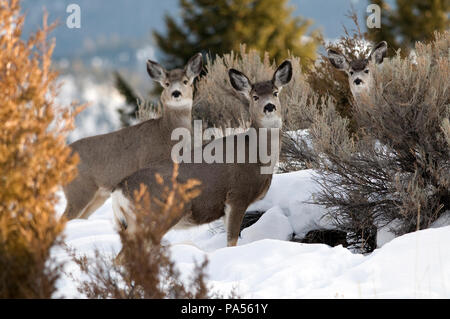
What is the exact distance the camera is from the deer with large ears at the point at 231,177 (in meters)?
5.88

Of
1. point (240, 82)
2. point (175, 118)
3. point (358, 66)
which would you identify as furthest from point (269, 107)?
point (358, 66)

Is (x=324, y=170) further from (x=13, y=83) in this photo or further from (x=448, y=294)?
(x=13, y=83)

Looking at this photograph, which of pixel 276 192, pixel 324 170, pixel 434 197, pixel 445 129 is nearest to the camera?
pixel 445 129

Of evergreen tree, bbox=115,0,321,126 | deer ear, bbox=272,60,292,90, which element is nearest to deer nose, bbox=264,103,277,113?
deer ear, bbox=272,60,292,90

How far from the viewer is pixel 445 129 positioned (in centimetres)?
601

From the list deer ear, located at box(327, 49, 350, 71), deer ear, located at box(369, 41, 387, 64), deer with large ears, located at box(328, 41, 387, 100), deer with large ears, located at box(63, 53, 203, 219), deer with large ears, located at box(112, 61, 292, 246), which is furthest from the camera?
deer ear, located at box(327, 49, 350, 71)

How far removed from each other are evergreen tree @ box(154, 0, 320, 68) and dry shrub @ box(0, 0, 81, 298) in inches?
791

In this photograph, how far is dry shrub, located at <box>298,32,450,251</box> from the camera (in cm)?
637

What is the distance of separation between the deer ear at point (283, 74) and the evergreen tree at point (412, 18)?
18.3 metres

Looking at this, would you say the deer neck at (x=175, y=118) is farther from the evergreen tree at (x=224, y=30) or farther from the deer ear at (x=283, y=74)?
the evergreen tree at (x=224, y=30)

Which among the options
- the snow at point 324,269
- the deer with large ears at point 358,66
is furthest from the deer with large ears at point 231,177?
the deer with large ears at point 358,66

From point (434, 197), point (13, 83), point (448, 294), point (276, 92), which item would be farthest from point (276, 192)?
point (13, 83)

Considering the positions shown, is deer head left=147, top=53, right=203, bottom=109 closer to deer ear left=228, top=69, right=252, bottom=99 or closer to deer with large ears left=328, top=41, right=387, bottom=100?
deer ear left=228, top=69, right=252, bottom=99
